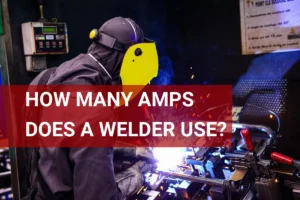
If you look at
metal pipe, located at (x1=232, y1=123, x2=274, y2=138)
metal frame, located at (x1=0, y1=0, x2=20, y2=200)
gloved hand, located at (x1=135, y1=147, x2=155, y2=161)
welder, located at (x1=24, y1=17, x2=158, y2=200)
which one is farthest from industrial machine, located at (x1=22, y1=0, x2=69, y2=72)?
metal pipe, located at (x1=232, y1=123, x2=274, y2=138)

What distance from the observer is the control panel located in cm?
216

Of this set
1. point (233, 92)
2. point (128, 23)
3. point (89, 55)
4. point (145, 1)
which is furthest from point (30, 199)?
point (145, 1)

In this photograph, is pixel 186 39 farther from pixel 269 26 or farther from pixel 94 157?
pixel 94 157

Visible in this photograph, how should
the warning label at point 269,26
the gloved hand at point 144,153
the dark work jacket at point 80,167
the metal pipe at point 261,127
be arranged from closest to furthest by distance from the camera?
1. the dark work jacket at point 80,167
2. the gloved hand at point 144,153
3. the metal pipe at point 261,127
4. the warning label at point 269,26

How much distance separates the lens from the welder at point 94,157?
127cm

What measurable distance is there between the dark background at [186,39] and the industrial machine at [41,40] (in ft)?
0.24

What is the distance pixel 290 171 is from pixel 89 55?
50.7 inches

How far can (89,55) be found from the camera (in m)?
1.60

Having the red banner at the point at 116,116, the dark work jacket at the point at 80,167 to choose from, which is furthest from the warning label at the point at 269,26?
the dark work jacket at the point at 80,167

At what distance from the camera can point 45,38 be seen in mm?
2229

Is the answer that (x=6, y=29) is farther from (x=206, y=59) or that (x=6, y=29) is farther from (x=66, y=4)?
(x=206, y=59)

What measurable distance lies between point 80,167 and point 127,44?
2.31ft

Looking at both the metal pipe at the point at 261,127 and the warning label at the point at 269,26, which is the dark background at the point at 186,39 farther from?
the metal pipe at the point at 261,127

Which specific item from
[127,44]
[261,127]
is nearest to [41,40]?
[127,44]
